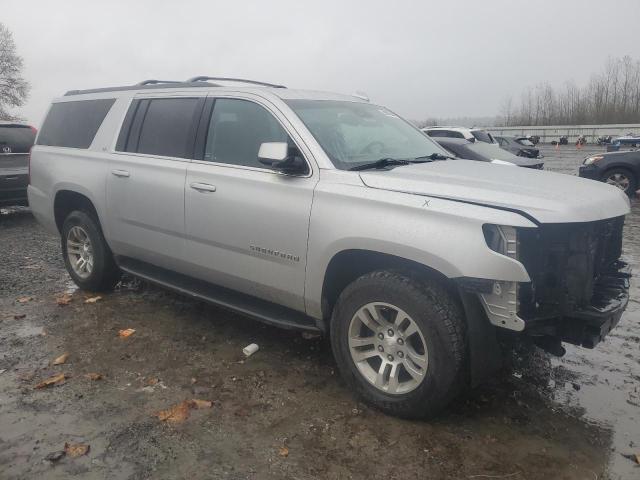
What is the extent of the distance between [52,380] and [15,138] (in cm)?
749

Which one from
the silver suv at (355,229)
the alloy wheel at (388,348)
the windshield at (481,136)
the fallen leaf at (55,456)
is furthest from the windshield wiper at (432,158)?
the windshield at (481,136)

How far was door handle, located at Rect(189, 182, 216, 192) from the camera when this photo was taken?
13.3ft

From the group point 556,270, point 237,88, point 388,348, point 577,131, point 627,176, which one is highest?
point 577,131

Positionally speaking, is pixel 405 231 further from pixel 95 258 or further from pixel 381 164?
pixel 95 258

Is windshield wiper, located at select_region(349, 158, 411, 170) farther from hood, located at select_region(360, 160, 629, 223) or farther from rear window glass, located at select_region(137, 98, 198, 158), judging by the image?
rear window glass, located at select_region(137, 98, 198, 158)

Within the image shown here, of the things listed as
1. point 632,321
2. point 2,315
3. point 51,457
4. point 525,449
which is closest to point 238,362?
point 51,457

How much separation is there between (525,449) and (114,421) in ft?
7.71

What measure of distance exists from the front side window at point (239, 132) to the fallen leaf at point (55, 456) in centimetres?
214

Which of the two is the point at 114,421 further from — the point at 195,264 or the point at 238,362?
the point at 195,264

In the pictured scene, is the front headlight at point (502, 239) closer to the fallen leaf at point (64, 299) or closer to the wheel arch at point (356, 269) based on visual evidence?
the wheel arch at point (356, 269)

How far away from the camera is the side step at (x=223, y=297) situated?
12.3 feet

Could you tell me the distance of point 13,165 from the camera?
9.55m

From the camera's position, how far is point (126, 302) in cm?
544

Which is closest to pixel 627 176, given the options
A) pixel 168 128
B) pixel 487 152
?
pixel 487 152
